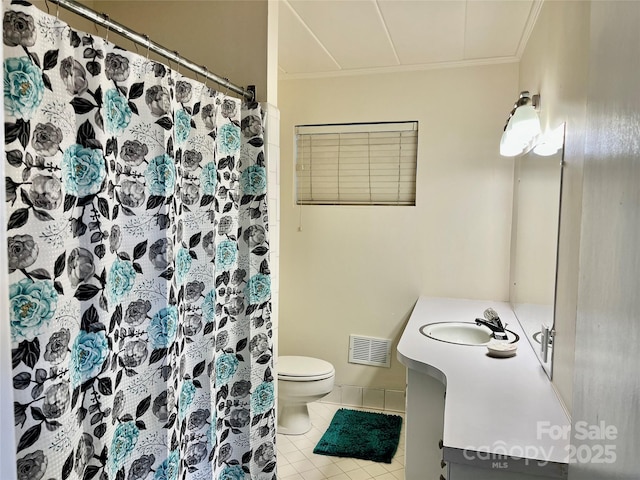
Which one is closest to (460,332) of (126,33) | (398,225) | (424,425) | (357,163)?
(424,425)

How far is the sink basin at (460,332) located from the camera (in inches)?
87.1

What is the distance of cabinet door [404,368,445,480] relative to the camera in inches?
71.9

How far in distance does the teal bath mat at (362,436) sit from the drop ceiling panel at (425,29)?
7.57ft

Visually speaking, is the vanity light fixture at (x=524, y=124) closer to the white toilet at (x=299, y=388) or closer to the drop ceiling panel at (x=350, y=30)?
the drop ceiling panel at (x=350, y=30)

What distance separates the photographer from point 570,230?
1399 millimetres

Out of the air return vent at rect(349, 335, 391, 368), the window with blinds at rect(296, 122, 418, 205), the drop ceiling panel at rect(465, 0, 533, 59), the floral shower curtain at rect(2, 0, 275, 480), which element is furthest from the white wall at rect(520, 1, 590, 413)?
the air return vent at rect(349, 335, 391, 368)

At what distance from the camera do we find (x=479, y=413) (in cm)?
127

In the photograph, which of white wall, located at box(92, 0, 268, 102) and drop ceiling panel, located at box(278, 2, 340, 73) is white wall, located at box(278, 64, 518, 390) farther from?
white wall, located at box(92, 0, 268, 102)

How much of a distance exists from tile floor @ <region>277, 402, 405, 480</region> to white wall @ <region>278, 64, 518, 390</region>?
62cm

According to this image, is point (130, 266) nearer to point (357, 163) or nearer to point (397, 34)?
point (397, 34)

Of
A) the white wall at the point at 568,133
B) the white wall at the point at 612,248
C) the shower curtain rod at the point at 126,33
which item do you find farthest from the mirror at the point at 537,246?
the shower curtain rod at the point at 126,33

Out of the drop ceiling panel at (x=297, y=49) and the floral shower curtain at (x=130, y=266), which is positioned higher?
the drop ceiling panel at (x=297, y=49)

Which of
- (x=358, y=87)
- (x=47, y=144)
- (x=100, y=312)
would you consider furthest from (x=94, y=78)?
(x=358, y=87)

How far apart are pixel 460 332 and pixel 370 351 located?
913 millimetres
